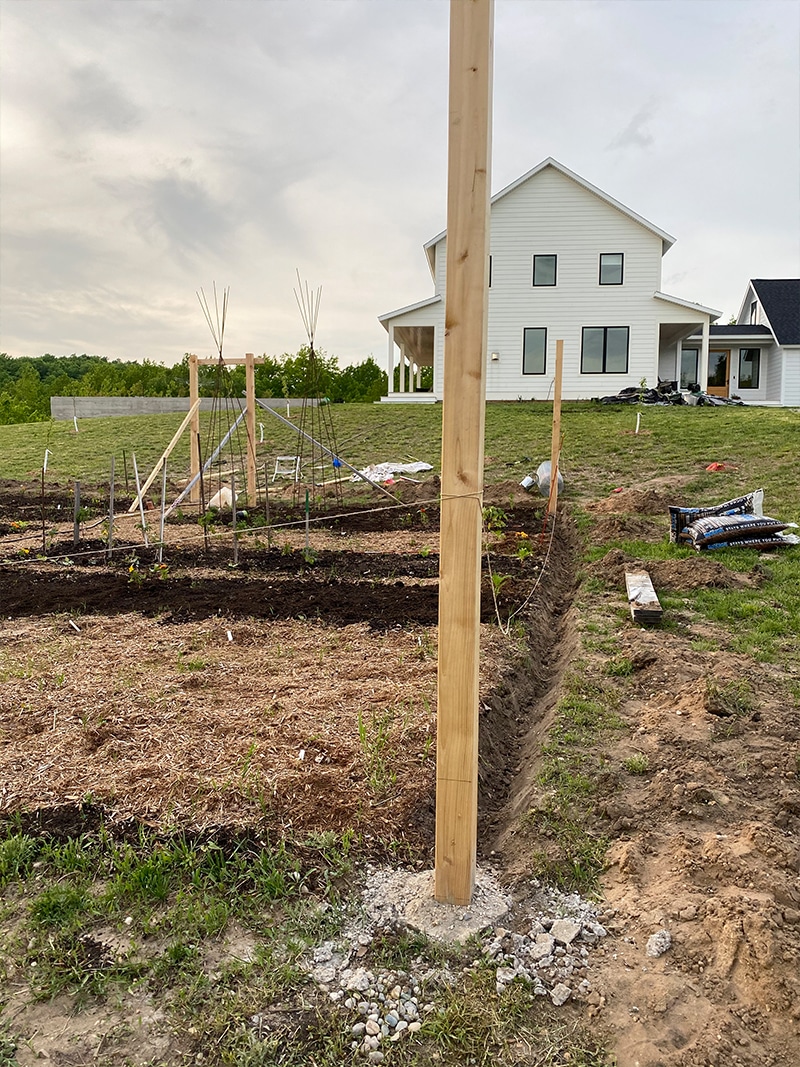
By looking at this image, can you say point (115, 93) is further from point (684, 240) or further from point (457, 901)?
point (684, 240)

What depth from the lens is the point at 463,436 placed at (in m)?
2.28

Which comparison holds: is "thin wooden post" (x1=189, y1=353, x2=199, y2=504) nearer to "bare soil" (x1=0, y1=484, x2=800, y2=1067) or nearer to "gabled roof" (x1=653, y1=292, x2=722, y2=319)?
"bare soil" (x1=0, y1=484, x2=800, y2=1067)

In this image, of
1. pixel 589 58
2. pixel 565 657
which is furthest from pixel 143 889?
pixel 589 58

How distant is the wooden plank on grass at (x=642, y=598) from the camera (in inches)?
210

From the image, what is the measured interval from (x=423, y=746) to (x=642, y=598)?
2.84m

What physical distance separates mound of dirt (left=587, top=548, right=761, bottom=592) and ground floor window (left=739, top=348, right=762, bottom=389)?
23920 millimetres

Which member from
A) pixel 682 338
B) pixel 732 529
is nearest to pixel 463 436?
pixel 732 529

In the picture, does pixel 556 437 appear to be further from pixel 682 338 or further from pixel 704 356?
pixel 682 338

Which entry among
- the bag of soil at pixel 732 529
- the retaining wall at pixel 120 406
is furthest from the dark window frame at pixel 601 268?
the bag of soil at pixel 732 529

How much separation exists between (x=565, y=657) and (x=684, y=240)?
2232 cm

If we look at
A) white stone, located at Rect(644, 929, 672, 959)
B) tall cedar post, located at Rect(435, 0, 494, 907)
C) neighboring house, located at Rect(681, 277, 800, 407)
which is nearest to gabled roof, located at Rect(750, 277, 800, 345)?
neighboring house, located at Rect(681, 277, 800, 407)

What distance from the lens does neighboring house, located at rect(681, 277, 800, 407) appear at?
84.2ft

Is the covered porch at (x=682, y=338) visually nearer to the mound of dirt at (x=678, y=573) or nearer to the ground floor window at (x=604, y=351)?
the ground floor window at (x=604, y=351)

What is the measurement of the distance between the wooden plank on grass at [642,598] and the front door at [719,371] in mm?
24388
